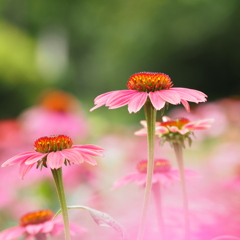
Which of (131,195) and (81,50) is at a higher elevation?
(81,50)

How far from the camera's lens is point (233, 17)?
634cm

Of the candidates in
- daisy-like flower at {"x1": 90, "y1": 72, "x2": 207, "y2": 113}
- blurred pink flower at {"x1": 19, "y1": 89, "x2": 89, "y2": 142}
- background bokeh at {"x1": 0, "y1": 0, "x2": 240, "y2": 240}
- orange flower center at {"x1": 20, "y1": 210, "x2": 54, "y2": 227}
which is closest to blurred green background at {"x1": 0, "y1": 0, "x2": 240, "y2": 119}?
background bokeh at {"x1": 0, "y1": 0, "x2": 240, "y2": 240}

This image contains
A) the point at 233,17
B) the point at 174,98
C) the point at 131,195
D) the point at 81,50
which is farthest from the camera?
the point at 81,50

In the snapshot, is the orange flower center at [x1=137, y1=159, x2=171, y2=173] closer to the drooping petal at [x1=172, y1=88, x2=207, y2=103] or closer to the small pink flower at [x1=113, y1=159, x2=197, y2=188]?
the small pink flower at [x1=113, y1=159, x2=197, y2=188]

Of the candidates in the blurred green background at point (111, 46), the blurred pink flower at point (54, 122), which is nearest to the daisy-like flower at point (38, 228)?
the blurred pink flower at point (54, 122)

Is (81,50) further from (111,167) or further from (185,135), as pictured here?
(185,135)

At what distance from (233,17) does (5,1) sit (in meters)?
4.77

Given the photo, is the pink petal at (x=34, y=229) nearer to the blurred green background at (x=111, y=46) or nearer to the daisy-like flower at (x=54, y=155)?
the daisy-like flower at (x=54, y=155)

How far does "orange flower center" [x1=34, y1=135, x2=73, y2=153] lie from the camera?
409 mm

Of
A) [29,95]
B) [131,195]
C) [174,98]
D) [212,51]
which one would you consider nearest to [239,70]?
[212,51]

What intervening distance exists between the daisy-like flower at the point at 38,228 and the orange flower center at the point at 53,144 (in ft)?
0.21

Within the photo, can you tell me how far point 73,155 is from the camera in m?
0.38

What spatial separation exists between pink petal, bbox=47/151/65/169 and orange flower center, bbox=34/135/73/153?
0.05ft

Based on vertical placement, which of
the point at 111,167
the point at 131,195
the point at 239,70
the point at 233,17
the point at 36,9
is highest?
the point at 36,9
